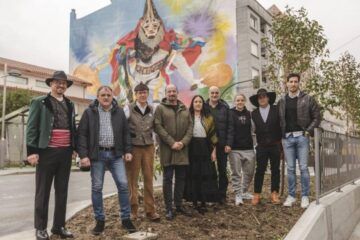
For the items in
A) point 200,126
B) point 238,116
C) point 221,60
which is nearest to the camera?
point 200,126

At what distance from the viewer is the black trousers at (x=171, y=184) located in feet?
18.6

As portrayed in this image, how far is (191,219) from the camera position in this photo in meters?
5.64

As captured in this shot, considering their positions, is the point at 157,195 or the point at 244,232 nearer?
the point at 244,232

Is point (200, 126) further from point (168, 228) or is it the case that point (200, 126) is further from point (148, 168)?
point (168, 228)

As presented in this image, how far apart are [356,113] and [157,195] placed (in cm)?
1538

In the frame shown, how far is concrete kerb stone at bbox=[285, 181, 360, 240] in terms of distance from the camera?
430 centimetres

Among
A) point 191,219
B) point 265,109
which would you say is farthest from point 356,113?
point 191,219

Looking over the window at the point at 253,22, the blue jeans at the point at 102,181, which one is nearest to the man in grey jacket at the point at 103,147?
the blue jeans at the point at 102,181

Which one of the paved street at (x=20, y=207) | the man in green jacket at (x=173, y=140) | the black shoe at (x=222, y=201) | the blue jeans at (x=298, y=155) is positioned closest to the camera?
the man in green jacket at (x=173, y=140)

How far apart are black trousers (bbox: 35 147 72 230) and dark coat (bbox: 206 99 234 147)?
2463mm

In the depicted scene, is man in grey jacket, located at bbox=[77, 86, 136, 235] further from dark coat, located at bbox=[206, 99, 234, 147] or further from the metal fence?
the metal fence

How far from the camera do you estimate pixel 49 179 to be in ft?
15.9

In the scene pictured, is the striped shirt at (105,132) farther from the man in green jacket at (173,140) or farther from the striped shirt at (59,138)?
the man in green jacket at (173,140)

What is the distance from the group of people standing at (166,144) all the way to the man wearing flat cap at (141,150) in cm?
1
